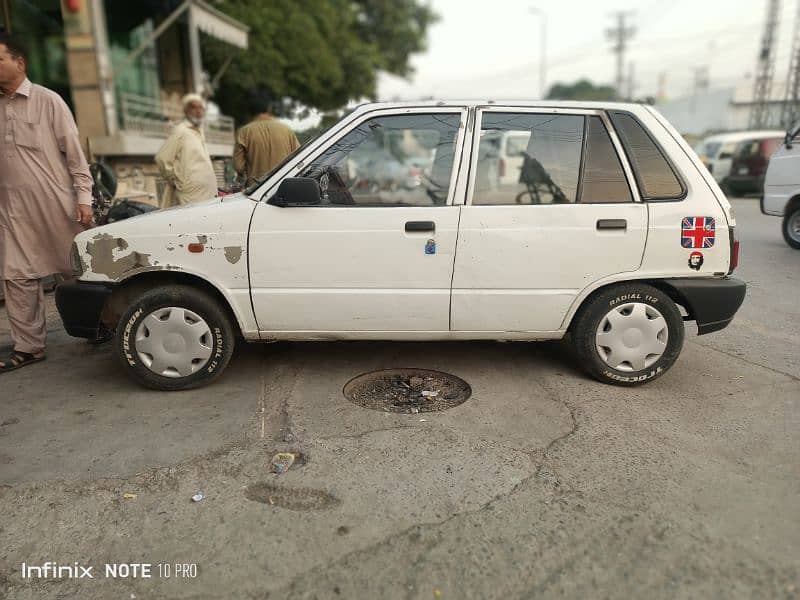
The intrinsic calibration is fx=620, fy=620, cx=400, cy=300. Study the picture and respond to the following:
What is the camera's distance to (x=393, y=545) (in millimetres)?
2338

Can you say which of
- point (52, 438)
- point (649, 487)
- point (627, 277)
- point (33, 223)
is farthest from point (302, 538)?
point (33, 223)

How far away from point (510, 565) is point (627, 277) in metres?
2.04

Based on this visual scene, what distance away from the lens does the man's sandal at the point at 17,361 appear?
4273 mm

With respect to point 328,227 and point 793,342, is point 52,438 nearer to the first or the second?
point 328,227

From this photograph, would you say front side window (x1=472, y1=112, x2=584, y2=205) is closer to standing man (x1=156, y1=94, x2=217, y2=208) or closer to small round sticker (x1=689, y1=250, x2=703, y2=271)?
small round sticker (x1=689, y1=250, x2=703, y2=271)

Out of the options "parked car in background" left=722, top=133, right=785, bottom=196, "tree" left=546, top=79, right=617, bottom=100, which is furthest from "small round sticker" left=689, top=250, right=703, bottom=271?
"tree" left=546, top=79, right=617, bottom=100

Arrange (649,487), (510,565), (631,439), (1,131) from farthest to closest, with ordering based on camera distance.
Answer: (1,131) < (631,439) < (649,487) < (510,565)

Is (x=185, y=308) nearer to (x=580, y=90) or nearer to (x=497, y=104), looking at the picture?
(x=497, y=104)

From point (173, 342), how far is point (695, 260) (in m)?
3.16

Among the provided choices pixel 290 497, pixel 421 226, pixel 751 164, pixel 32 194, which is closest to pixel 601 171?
pixel 421 226

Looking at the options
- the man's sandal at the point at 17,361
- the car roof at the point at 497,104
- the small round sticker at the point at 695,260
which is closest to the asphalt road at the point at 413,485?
the man's sandal at the point at 17,361

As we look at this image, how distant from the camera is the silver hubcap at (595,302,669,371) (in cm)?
372

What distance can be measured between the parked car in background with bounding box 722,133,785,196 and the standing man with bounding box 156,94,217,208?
53.3ft

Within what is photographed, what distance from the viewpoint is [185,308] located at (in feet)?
12.2
